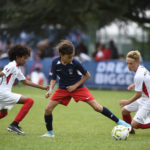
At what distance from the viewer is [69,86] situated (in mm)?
7730

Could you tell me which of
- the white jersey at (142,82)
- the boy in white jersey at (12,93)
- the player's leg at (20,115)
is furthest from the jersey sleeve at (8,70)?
the white jersey at (142,82)

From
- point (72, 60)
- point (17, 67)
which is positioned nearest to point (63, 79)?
point (72, 60)

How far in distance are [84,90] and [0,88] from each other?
1577 millimetres

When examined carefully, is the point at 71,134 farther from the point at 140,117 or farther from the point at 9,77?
the point at 9,77

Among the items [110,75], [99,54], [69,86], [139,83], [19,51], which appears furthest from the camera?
[99,54]

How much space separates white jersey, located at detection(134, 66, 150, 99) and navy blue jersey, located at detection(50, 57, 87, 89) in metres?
0.98

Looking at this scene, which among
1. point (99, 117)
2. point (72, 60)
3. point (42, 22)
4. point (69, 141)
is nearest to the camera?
point (69, 141)

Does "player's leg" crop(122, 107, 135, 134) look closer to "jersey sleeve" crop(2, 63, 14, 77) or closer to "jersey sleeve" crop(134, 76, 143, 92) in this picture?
"jersey sleeve" crop(134, 76, 143, 92)

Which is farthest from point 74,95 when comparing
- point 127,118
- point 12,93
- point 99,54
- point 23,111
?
point 99,54

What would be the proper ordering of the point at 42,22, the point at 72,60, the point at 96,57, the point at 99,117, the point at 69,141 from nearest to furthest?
the point at 69,141, the point at 72,60, the point at 99,117, the point at 96,57, the point at 42,22

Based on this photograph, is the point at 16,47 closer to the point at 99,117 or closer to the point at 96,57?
the point at 99,117

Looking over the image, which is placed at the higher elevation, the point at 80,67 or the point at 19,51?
the point at 19,51

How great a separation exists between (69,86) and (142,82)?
53.3 inches

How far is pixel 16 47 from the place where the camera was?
8.28 metres
